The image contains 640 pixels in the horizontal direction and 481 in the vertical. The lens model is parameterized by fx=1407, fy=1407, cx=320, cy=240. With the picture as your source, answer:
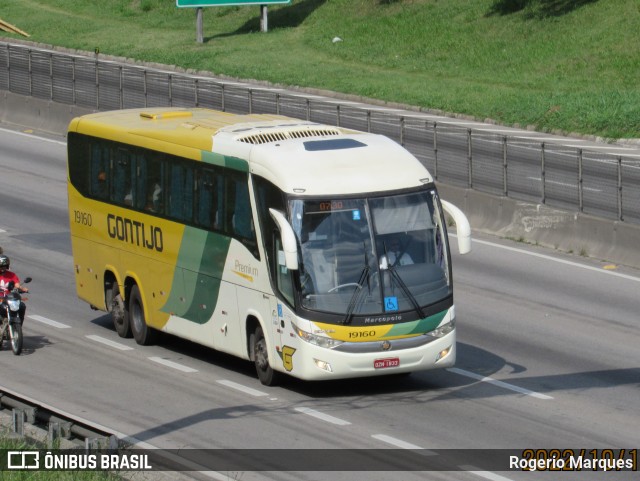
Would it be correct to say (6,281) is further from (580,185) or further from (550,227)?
(580,185)

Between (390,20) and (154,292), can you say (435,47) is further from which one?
(154,292)

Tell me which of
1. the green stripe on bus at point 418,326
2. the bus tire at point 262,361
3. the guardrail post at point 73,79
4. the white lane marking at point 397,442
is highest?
the green stripe on bus at point 418,326

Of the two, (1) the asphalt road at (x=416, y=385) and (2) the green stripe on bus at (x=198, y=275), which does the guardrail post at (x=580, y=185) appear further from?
(2) the green stripe on bus at (x=198, y=275)

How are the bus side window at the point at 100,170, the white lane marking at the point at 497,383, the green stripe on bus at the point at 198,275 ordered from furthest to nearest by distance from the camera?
the bus side window at the point at 100,170 < the green stripe on bus at the point at 198,275 < the white lane marking at the point at 497,383

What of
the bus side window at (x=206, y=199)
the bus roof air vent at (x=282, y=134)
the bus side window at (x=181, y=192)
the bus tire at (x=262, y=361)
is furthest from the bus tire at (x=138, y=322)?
the bus roof air vent at (x=282, y=134)

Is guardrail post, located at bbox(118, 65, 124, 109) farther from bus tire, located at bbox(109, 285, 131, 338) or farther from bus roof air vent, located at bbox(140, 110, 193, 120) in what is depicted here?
bus tire, located at bbox(109, 285, 131, 338)

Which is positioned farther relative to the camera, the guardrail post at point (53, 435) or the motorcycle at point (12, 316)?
the motorcycle at point (12, 316)

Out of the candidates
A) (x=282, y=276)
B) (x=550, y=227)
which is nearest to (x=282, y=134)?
A: (x=282, y=276)

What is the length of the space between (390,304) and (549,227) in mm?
11157

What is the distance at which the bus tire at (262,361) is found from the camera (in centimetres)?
1739

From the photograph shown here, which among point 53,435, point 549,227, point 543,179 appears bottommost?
point 549,227

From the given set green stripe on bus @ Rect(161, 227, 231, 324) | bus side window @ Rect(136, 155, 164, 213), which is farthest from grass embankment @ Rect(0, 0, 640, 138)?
green stripe on bus @ Rect(161, 227, 231, 324)

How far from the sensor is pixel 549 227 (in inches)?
1067

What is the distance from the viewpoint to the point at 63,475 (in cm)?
1175
